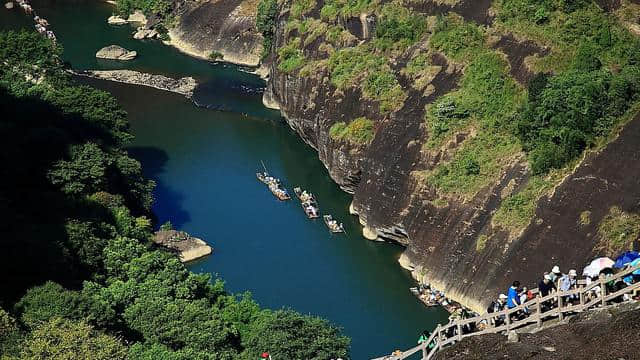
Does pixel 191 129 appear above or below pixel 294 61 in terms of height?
below

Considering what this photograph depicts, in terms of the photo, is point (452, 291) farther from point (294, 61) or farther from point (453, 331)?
point (294, 61)

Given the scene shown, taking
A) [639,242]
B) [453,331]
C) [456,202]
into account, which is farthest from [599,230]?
[453,331]

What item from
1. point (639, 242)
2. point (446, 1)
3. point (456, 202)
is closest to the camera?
point (639, 242)

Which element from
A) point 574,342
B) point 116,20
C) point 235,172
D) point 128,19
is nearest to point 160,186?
point 235,172

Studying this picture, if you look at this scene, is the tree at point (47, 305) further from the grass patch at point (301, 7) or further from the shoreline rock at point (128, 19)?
the shoreline rock at point (128, 19)

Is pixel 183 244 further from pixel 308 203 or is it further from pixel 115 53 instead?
pixel 115 53

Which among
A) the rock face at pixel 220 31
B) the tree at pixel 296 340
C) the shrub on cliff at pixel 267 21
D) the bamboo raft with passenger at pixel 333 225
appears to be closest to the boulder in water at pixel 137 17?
the rock face at pixel 220 31
